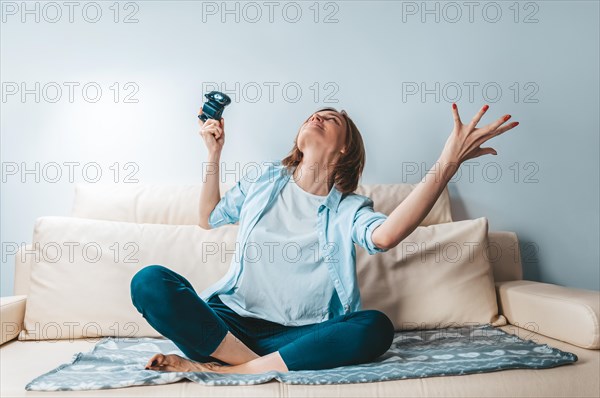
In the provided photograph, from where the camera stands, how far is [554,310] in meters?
1.65

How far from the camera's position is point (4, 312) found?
66.1 inches

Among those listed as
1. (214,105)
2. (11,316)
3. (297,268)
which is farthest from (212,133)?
(11,316)

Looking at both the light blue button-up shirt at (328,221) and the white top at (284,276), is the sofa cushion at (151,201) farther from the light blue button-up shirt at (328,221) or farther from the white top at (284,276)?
the white top at (284,276)

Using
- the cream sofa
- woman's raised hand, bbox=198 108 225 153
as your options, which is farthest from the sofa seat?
woman's raised hand, bbox=198 108 225 153

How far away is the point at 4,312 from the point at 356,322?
0.96 meters

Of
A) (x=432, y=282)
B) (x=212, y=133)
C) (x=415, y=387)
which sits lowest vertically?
(x=415, y=387)

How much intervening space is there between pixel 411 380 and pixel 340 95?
4.14 ft

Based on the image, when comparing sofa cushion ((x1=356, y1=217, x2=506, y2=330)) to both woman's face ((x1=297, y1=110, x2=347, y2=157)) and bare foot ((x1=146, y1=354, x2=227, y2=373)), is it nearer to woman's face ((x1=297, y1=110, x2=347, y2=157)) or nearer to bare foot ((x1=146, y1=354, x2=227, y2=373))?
woman's face ((x1=297, y1=110, x2=347, y2=157))

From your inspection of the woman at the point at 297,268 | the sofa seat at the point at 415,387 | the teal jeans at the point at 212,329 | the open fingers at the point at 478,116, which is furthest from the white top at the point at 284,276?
the open fingers at the point at 478,116

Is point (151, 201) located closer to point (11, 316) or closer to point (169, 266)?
point (169, 266)

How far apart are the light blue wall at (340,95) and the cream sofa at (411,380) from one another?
209 mm

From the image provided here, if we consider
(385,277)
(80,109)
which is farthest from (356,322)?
(80,109)

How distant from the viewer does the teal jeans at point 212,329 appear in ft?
4.55

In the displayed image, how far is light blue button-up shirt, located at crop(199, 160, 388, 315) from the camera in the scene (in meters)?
1.64
